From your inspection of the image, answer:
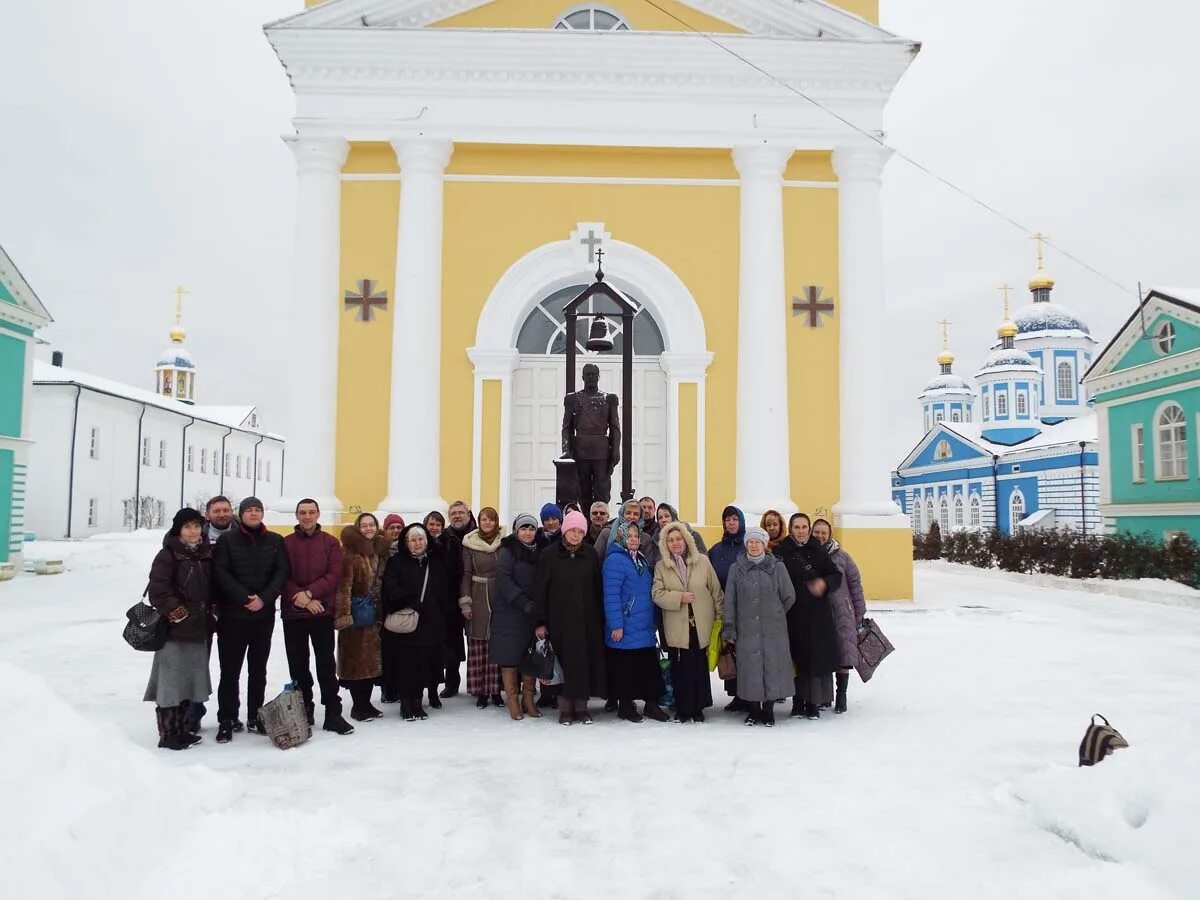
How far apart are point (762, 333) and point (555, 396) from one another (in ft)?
10.0

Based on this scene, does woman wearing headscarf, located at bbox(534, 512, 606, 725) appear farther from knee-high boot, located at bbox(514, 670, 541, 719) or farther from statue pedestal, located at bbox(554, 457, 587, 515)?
statue pedestal, located at bbox(554, 457, 587, 515)

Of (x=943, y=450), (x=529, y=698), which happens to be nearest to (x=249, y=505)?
(x=529, y=698)

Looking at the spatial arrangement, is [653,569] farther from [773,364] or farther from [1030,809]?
[773,364]

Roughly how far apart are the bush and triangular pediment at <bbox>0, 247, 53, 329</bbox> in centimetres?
2008

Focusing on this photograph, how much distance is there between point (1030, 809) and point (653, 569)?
2.76m

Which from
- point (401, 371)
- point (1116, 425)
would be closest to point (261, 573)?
point (401, 371)

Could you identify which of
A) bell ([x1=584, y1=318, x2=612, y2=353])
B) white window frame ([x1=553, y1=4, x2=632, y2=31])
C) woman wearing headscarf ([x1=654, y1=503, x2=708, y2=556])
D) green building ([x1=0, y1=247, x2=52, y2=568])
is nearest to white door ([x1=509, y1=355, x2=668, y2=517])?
bell ([x1=584, y1=318, x2=612, y2=353])

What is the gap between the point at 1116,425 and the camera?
63.6 feet

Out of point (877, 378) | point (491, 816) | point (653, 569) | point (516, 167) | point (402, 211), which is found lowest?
point (491, 816)

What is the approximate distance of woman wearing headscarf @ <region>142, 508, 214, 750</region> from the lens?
5.21m

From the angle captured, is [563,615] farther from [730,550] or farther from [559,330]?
[559,330]

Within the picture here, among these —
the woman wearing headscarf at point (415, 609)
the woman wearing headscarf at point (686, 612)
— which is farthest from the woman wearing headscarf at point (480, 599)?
the woman wearing headscarf at point (686, 612)

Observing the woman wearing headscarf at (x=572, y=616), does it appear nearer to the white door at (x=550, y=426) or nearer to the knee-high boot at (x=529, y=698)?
the knee-high boot at (x=529, y=698)

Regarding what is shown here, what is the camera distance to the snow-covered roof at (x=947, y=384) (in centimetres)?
5877
